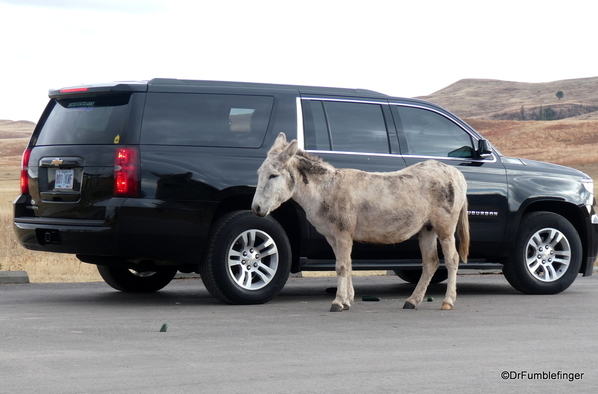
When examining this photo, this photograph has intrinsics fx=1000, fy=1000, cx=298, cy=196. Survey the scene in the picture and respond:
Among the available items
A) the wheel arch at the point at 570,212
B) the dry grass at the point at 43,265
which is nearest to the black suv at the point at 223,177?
the wheel arch at the point at 570,212

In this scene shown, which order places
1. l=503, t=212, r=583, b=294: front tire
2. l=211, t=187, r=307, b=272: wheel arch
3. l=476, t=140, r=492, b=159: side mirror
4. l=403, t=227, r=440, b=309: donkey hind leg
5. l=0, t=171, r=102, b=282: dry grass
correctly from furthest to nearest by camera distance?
l=0, t=171, r=102, b=282: dry grass < l=503, t=212, r=583, b=294: front tire < l=476, t=140, r=492, b=159: side mirror < l=403, t=227, r=440, b=309: donkey hind leg < l=211, t=187, r=307, b=272: wheel arch

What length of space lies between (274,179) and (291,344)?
2268mm

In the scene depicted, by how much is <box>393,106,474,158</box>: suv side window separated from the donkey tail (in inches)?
41.1

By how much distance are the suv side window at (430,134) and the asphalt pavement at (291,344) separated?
1.71 m

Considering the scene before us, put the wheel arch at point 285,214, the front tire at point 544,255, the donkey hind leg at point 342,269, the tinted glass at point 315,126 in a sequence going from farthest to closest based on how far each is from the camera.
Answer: the front tire at point 544,255 < the tinted glass at point 315,126 < the wheel arch at point 285,214 < the donkey hind leg at point 342,269

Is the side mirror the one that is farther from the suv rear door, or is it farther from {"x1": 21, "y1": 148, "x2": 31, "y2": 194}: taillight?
{"x1": 21, "y1": 148, "x2": 31, "y2": 194}: taillight

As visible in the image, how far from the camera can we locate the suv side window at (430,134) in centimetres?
1127

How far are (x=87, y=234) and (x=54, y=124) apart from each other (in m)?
1.46

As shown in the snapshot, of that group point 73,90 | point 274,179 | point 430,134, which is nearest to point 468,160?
point 430,134

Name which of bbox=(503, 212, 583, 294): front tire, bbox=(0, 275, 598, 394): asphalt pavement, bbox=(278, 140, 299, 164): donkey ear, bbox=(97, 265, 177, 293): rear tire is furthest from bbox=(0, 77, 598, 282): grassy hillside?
bbox=(503, 212, 583, 294): front tire

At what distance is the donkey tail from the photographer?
10.6 metres

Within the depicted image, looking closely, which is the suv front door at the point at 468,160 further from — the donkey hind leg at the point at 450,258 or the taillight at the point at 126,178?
the taillight at the point at 126,178

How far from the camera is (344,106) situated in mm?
11000

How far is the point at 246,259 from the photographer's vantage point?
1027 cm
